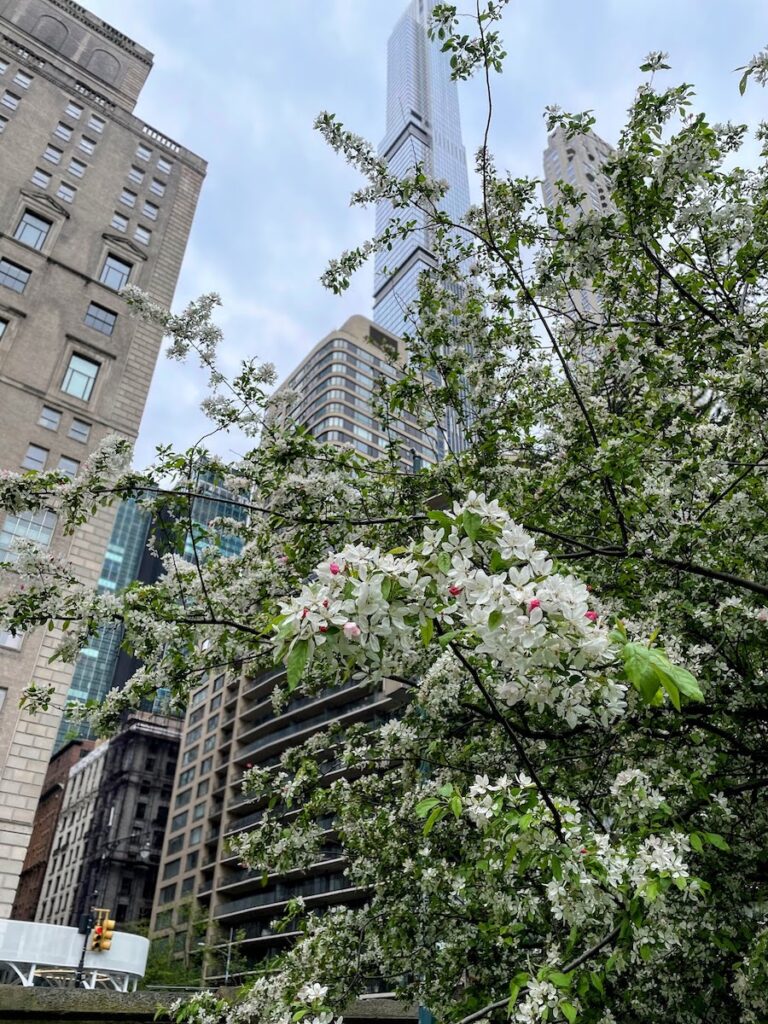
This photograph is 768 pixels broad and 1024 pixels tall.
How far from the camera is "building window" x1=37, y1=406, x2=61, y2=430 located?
26500mm

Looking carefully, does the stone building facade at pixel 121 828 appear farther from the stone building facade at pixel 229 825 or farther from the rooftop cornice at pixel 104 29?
the rooftop cornice at pixel 104 29

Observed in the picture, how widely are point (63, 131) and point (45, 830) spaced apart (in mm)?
103531

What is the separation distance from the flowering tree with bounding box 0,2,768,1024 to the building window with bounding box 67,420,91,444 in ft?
65.4

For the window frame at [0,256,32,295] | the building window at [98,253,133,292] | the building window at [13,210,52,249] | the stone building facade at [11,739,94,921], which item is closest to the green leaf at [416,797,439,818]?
the window frame at [0,256,32,295]

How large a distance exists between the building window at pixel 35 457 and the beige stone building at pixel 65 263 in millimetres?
49

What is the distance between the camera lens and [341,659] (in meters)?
3.54

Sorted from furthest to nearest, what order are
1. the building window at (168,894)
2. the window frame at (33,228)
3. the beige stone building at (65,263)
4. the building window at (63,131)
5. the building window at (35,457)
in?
the building window at (168,894)
the building window at (63,131)
the window frame at (33,228)
the building window at (35,457)
the beige stone building at (65,263)

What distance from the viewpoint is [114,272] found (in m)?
33.2

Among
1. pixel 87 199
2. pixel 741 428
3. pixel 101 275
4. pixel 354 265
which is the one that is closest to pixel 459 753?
pixel 741 428

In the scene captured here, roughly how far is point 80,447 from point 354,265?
69.8 ft

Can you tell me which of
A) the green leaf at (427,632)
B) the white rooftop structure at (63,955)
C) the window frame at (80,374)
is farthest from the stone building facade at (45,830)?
the green leaf at (427,632)

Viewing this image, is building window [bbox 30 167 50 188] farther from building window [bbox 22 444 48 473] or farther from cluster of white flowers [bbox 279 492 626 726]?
cluster of white flowers [bbox 279 492 626 726]

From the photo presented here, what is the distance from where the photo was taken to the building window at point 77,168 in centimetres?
3562

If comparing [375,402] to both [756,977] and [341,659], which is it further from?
[756,977]
